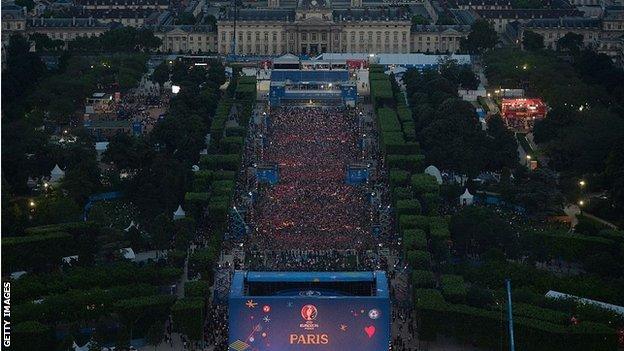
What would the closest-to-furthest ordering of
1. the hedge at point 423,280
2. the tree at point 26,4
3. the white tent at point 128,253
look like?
1. the hedge at point 423,280
2. the white tent at point 128,253
3. the tree at point 26,4

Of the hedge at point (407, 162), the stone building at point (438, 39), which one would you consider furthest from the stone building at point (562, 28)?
the hedge at point (407, 162)

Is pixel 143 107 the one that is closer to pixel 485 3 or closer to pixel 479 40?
pixel 479 40

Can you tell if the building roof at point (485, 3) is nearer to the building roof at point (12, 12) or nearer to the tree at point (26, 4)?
the tree at point (26, 4)

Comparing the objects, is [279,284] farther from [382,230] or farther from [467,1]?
[467,1]

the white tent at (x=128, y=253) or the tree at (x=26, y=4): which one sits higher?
the white tent at (x=128, y=253)

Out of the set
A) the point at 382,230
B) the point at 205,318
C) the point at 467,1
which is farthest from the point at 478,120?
the point at 467,1

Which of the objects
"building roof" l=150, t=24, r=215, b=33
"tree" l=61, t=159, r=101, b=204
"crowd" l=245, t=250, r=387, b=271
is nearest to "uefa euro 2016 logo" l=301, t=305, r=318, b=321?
"crowd" l=245, t=250, r=387, b=271

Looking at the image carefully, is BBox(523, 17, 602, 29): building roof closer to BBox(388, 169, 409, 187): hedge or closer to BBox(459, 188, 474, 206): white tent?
BBox(388, 169, 409, 187): hedge
